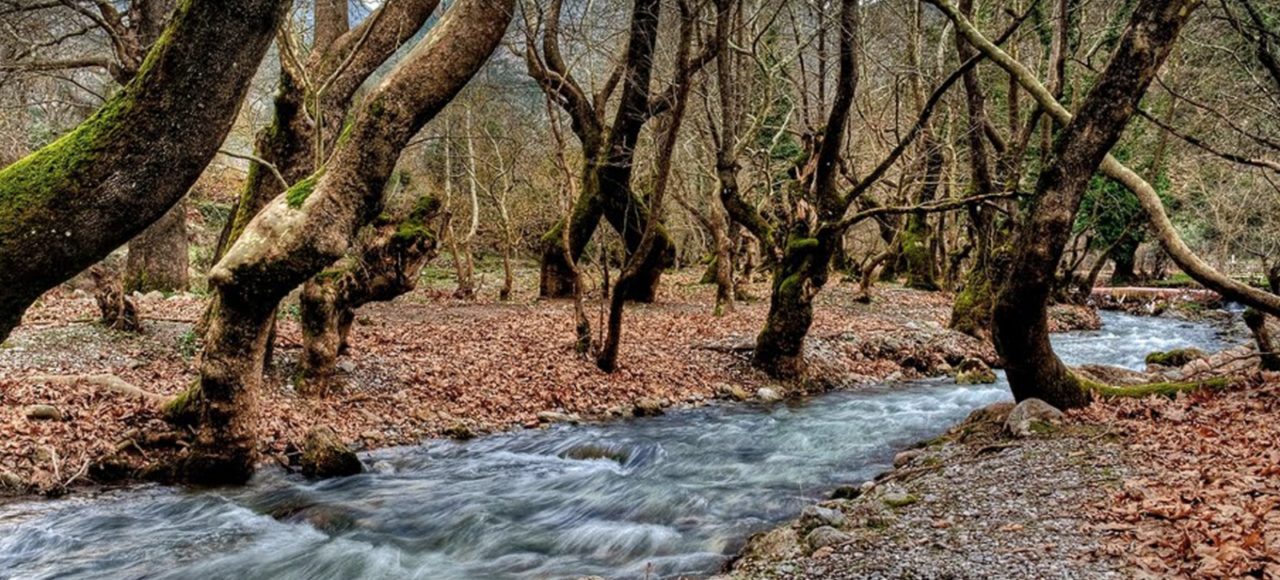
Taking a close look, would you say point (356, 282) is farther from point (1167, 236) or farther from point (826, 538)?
point (1167, 236)

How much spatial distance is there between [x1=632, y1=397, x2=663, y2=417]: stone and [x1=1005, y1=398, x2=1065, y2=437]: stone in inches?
188

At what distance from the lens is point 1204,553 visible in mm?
3912

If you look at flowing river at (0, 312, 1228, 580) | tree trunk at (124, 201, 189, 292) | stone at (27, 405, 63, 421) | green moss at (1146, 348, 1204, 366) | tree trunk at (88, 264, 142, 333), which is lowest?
flowing river at (0, 312, 1228, 580)

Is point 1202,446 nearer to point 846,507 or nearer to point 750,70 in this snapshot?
point 846,507

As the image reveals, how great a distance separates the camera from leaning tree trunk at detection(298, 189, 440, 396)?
9289mm

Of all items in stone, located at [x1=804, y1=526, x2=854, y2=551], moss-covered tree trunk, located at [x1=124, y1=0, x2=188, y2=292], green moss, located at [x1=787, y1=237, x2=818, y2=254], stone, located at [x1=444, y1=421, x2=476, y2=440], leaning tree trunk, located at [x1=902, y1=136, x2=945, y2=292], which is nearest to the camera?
stone, located at [x1=804, y1=526, x2=854, y2=551]

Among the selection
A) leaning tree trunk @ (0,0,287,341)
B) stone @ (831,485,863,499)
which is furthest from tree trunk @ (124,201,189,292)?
leaning tree trunk @ (0,0,287,341)

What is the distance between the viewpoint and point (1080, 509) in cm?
509

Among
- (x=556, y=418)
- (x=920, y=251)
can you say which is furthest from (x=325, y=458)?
(x=920, y=251)

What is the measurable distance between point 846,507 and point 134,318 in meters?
9.95

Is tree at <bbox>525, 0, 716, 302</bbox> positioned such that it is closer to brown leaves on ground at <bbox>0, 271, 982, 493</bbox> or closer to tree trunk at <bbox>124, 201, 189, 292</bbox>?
brown leaves on ground at <bbox>0, 271, 982, 493</bbox>

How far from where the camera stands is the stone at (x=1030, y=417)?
7738mm

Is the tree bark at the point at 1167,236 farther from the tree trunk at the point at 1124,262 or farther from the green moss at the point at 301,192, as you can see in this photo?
the tree trunk at the point at 1124,262

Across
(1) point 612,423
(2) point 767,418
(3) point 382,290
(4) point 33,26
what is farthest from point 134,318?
(2) point 767,418
